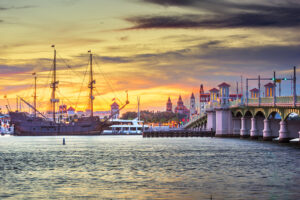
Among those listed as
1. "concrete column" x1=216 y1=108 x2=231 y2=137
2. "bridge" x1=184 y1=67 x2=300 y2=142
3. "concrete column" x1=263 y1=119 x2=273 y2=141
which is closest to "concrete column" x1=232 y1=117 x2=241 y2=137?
"bridge" x1=184 y1=67 x2=300 y2=142

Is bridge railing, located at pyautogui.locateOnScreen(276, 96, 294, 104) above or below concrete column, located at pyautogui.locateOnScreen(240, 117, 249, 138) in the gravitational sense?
above

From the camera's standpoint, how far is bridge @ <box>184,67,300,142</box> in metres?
113

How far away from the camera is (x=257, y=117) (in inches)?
5886

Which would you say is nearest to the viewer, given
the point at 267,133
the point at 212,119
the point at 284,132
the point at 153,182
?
the point at 153,182

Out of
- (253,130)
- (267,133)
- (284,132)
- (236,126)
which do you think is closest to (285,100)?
(284,132)

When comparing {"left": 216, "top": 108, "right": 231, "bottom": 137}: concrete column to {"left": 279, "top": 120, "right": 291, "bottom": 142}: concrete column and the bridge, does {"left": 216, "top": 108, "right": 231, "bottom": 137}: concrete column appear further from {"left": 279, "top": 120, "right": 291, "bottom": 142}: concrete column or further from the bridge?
{"left": 279, "top": 120, "right": 291, "bottom": 142}: concrete column

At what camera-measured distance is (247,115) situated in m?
159

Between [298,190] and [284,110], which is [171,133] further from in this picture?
[298,190]

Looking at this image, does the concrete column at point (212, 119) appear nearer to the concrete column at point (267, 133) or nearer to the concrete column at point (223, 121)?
the concrete column at point (223, 121)

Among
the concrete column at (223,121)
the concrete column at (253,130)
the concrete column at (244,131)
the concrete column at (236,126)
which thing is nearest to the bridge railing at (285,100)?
the concrete column at (253,130)

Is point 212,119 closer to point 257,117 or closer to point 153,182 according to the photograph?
point 257,117

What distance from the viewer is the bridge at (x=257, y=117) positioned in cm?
11254

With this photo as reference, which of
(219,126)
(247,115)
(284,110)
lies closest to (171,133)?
(219,126)

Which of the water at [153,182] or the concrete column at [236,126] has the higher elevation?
the concrete column at [236,126]
